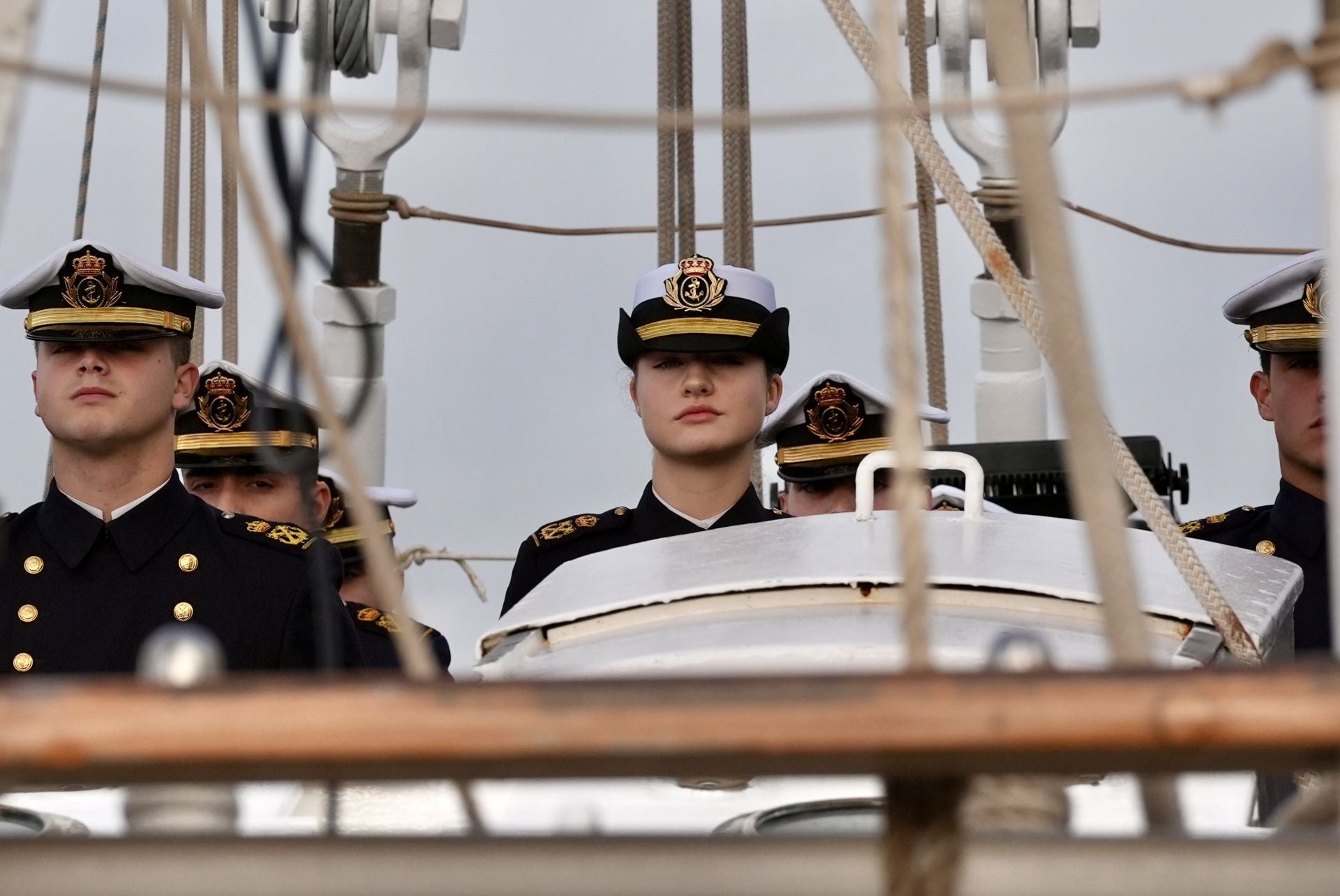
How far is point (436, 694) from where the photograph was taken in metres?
0.90

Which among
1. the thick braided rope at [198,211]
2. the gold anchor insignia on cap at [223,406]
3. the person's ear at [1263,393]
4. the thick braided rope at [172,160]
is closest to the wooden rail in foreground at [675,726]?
the person's ear at [1263,393]

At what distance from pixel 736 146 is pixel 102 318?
1.71m

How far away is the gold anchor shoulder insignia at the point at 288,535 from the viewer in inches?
132

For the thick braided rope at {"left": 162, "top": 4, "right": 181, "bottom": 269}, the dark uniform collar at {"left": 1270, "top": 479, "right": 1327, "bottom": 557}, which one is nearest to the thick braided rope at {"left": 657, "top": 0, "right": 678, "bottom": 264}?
the thick braided rope at {"left": 162, "top": 4, "right": 181, "bottom": 269}

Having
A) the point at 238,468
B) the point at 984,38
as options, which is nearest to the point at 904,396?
the point at 238,468

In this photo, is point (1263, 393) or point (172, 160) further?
point (172, 160)

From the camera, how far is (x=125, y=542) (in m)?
3.28

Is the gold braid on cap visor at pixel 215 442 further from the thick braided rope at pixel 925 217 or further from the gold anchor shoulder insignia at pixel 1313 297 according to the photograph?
the gold anchor shoulder insignia at pixel 1313 297

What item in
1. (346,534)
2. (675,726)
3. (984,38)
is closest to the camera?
(675,726)

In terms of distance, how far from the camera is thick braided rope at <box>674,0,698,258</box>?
4.53 metres

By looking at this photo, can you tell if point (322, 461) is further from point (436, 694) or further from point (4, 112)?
point (436, 694)

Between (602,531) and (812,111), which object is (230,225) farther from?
(812,111)

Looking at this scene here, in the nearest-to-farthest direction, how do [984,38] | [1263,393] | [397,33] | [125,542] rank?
[125,542]
[1263,393]
[397,33]
[984,38]

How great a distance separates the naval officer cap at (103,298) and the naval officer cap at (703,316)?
0.77 m
